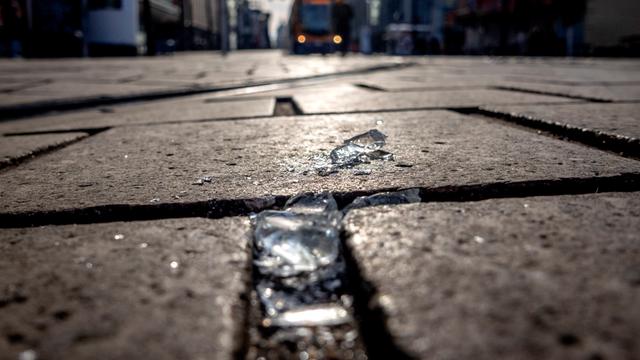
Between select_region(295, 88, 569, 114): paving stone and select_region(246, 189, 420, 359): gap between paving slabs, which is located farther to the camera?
select_region(295, 88, 569, 114): paving stone

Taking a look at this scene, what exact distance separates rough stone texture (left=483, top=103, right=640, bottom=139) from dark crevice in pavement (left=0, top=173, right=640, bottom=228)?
0.41 meters

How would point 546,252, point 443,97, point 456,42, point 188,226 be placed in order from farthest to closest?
point 456,42 < point 443,97 < point 188,226 < point 546,252

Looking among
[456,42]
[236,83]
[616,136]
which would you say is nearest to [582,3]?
[456,42]

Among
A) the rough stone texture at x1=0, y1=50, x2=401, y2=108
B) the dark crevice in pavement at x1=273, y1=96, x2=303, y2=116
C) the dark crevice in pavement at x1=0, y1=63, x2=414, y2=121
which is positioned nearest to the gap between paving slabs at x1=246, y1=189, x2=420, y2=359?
the dark crevice in pavement at x1=273, y1=96, x2=303, y2=116

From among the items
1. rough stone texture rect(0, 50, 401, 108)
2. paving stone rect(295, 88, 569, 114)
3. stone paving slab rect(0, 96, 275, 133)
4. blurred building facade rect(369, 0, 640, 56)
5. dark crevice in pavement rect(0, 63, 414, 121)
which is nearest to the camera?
stone paving slab rect(0, 96, 275, 133)

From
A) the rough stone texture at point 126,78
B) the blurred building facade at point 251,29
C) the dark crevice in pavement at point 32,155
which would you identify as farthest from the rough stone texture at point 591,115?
the blurred building facade at point 251,29

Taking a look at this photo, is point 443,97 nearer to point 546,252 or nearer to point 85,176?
point 85,176

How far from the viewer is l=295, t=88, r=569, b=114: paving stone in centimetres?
197

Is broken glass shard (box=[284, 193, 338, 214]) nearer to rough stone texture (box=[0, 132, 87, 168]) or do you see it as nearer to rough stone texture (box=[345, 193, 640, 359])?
rough stone texture (box=[345, 193, 640, 359])

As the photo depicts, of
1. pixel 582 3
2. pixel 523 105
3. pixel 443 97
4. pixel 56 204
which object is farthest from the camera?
pixel 582 3

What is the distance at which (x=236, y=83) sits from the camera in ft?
12.0

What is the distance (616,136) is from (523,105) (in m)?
0.76

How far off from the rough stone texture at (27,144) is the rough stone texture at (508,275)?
0.95m

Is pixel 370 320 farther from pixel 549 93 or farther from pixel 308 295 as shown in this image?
pixel 549 93
